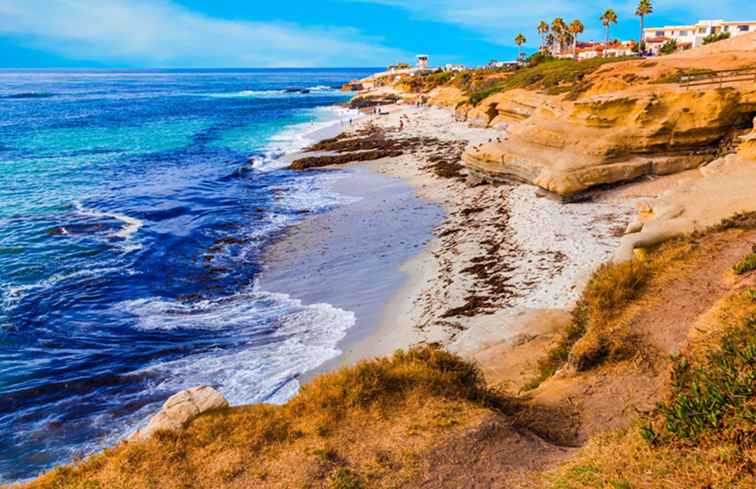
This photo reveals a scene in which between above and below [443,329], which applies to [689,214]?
above

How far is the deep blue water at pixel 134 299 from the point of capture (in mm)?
10883

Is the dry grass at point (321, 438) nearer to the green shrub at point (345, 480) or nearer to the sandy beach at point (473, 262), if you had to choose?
the green shrub at point (345, 480)

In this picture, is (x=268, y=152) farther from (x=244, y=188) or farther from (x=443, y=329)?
(x=443, y=329)

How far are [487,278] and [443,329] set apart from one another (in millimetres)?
Answer: 3328

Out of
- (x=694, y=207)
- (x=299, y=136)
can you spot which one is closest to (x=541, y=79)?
(x=299, y=136)

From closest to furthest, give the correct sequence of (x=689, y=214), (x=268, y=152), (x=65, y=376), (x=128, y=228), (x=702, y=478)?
(x=702, y=478) → (x=65, y=376) → (x=689, y=214) → (x=128, y=228) → (x=268, y=152)

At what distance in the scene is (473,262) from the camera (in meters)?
16.9

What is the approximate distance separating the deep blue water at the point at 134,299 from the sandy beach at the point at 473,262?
146 centimetres

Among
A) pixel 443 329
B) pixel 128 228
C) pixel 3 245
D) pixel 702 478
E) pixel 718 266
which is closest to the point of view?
pixel 702 478

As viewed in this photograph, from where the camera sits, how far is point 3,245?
68.2ft

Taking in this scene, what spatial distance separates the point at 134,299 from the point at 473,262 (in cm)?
1075

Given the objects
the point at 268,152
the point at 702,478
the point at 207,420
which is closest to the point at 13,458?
the point at 207,420

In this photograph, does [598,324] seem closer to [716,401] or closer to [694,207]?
[716,401]

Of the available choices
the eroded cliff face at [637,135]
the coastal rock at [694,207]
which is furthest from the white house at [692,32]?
the coastal rock at [694,207]
